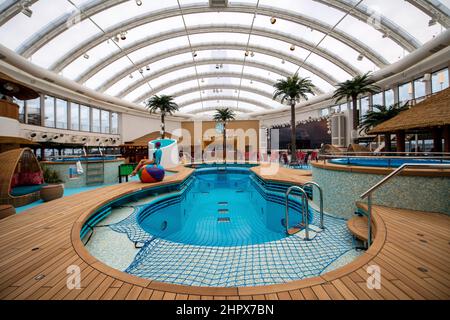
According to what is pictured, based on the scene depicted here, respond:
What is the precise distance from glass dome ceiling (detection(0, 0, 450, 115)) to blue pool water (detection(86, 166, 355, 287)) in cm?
944

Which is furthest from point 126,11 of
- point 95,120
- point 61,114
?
point 95,120

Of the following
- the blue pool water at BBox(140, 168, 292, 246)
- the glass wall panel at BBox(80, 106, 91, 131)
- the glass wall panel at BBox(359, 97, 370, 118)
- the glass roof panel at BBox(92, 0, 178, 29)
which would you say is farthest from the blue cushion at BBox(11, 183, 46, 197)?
the glass wall panel at BBox(359, 97, 370, 118)

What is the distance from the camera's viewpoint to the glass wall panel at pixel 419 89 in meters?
10.6

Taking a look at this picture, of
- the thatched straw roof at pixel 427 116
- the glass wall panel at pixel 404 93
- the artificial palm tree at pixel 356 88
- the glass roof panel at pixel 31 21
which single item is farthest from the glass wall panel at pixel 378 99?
the glass roof panel at pixel 31 21

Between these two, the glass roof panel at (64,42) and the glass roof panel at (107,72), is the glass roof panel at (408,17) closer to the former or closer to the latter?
the glass roof panel at (64,42)

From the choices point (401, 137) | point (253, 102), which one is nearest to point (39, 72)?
point (401, 137)

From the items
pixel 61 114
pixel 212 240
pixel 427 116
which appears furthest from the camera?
pixel 61 114

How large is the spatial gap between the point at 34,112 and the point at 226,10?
1249 cm

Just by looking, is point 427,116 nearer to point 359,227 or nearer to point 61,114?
point 359,227

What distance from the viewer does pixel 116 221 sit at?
4625mm

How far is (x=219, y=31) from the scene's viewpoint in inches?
511
